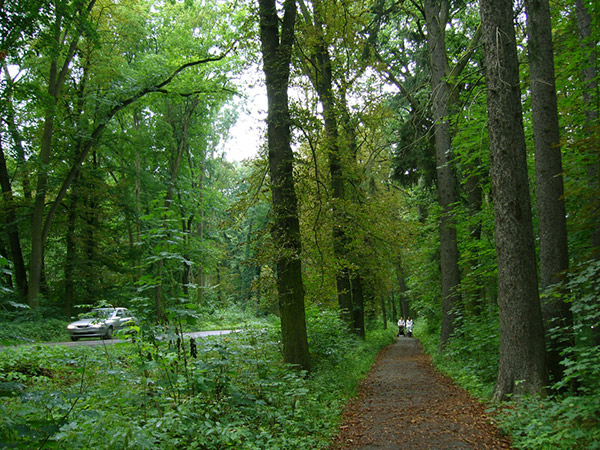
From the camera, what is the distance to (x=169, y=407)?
4414mm

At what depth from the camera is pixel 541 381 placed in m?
5.78

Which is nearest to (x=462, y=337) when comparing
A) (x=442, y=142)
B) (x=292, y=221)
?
(x=442, y=142)

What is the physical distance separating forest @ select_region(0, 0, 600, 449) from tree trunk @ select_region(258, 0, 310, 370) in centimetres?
4

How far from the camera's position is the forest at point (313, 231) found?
4.74 meters

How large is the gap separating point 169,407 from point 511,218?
533 cm

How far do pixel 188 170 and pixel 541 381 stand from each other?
86.4 feet

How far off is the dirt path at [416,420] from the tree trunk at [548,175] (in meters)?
1.73

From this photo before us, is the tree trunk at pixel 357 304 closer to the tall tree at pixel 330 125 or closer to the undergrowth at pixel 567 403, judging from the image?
the tall tree at pixel 330 125

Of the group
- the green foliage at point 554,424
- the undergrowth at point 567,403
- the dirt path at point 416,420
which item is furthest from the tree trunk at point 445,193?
the green foliage at point 554,424

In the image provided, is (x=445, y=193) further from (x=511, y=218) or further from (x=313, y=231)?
(x=511, y=218)

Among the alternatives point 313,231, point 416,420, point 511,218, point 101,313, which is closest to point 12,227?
point 313,231

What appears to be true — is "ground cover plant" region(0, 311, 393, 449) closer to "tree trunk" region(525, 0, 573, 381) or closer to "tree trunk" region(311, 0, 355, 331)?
"tree trunk" region(311, 0, 355, 331)

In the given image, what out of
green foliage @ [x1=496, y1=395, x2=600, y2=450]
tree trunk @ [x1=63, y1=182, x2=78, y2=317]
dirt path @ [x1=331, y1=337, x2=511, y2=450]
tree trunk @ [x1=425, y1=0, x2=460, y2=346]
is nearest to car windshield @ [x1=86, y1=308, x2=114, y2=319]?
dirt path @ [x1=331, y1=337, x2=511, y2=450]

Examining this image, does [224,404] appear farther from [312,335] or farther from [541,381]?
[312,335]
